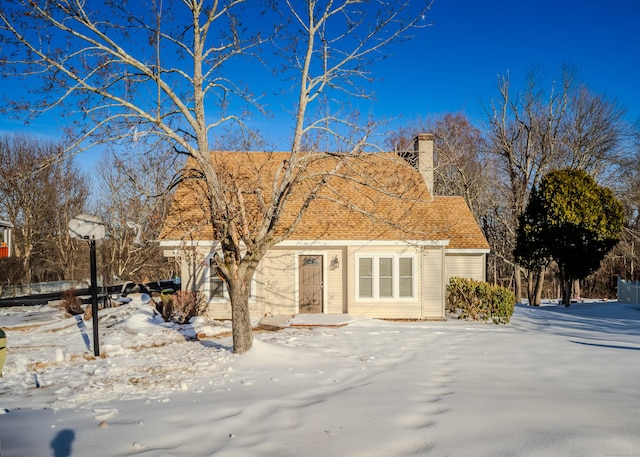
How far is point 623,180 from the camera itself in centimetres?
2941

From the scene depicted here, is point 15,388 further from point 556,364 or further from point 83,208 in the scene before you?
point 83,208

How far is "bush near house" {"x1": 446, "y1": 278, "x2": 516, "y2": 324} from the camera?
1490cm

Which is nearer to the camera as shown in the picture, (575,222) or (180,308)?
(180,308)

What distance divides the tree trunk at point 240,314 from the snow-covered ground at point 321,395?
27cm

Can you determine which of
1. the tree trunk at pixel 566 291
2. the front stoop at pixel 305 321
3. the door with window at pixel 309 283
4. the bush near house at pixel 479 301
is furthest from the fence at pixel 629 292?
the door with window at pixel 309 283

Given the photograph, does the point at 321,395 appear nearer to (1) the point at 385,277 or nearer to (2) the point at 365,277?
(2) the point at 365,277

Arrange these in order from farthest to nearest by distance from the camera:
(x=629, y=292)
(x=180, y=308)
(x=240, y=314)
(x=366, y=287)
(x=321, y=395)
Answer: (x=629, y=292) → (x=366, y=287) → (x=180, y=308) → (x=240, y=314) → (x=321, y=395)

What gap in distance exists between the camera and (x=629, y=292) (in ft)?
72.2

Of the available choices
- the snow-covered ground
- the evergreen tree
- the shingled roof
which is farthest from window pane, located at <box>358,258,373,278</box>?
A: the evergreen tree

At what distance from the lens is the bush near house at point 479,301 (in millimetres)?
14898

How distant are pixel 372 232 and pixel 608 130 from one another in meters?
20.6

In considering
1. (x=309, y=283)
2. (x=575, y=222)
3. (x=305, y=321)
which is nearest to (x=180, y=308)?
(x=305, y=321)

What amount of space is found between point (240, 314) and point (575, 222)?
16.5 metres

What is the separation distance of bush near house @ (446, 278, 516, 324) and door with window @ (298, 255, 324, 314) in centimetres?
456
